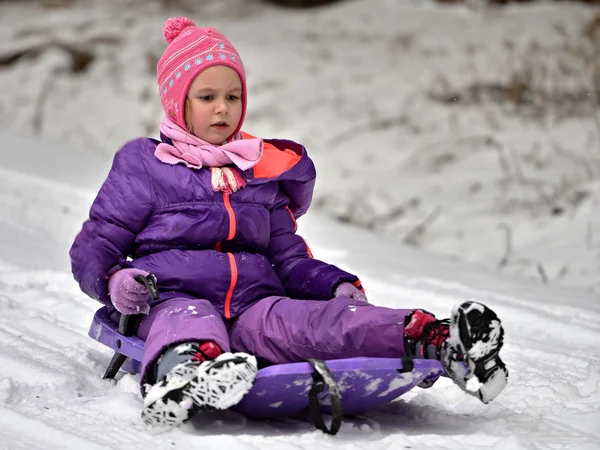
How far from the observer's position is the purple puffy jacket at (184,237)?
2.27 meters

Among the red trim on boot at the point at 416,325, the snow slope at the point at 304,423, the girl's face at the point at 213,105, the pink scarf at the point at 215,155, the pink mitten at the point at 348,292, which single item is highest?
the girl's face at the point at 213,105

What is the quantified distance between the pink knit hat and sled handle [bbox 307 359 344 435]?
84 centimetres

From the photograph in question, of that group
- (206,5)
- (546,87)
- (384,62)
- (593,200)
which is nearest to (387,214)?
(593,200)

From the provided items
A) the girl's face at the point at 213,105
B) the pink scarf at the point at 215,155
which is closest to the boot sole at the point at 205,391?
the pink scarf at the point at 215,155

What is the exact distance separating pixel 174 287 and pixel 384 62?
5.96m

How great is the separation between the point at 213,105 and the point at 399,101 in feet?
16.1

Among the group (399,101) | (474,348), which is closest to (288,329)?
(474,348)

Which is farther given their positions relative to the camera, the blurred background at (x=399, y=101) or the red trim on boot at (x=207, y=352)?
the blurred background at (x=399, y=101)

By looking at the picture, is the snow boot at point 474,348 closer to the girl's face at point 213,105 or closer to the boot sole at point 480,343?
the boot sole at point 480,343

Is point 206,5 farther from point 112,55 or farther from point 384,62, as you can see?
point 384,62

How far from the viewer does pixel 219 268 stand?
2.28 metres

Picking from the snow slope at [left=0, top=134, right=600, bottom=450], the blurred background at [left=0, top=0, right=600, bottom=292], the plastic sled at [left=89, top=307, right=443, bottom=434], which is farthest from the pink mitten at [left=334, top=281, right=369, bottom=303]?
the blurred background at [left=0, top=0, right=600, bottom=292]

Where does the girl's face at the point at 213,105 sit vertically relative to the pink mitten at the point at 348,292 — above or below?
above

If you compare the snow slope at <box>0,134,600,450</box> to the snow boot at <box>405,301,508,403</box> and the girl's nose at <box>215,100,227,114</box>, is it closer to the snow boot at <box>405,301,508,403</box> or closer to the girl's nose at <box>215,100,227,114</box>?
Result: the snow boot at <box>405,301,508,403</box>
